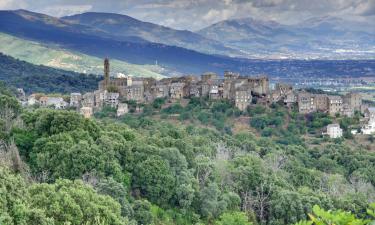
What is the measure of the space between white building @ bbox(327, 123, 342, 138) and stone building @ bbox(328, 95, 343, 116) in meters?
5.02

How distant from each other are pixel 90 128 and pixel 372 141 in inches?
1797

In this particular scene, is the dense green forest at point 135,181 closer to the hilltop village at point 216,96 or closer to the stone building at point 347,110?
the hilltop village at point 216,96

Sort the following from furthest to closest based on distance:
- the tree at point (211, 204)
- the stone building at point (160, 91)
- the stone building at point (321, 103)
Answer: the stone building at point (160, 91), the stone building at point (321, 103), the tree at point (211, 204)

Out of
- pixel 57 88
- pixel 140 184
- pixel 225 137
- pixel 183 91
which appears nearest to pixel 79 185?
pixel 140 184

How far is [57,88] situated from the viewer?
4779 inches

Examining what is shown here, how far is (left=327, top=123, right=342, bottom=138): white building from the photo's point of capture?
Result: 78.7 m

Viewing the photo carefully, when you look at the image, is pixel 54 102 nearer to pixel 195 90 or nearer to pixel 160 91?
pixel 160 91

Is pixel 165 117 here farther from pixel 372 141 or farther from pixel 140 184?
pixel 140 184

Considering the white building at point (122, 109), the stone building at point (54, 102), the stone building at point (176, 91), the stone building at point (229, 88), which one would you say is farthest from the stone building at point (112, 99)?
→ the stone building at point (229, 88)

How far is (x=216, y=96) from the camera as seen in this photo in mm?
86188

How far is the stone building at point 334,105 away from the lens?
Result: 83938mm

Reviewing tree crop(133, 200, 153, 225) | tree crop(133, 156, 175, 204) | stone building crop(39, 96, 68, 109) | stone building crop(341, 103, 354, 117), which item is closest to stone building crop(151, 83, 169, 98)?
stone building crop(39, 96, 68, 109)

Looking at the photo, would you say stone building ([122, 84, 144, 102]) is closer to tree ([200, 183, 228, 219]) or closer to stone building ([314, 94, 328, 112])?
stone building ([314, 94, 328, 112])

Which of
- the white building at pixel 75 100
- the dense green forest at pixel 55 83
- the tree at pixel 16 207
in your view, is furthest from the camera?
the dense green forest at pixel 55 83
